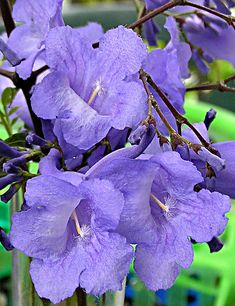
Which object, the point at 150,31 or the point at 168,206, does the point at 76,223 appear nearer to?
the point at 168,206

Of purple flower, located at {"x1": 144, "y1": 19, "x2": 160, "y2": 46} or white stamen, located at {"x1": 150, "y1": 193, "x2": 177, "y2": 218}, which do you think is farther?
purple flower, located at {"x1": 144, "y1": 19, "x2": 160, "y2": 46}

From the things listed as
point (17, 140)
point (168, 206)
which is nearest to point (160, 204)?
point (168, 206)

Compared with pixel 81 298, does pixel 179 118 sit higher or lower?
higher

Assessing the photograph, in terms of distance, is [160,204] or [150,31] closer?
[160,204]

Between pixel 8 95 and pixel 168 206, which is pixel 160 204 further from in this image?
pixel 8 95

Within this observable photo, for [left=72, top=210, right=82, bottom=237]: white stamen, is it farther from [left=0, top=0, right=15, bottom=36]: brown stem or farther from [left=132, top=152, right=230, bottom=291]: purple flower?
[left=0, top=0, right=15, bottom=36]: brown stem

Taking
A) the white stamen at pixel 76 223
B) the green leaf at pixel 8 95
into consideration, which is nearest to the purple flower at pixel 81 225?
Answer: the white stamen at pixel 76 223

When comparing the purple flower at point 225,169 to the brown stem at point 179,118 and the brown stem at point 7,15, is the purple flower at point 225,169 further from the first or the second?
the brown stem at point 7,15

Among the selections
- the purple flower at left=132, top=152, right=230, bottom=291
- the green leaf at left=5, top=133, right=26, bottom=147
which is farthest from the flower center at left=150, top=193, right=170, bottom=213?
the green leaf at left=5, top=133, right=26, bottom=147
